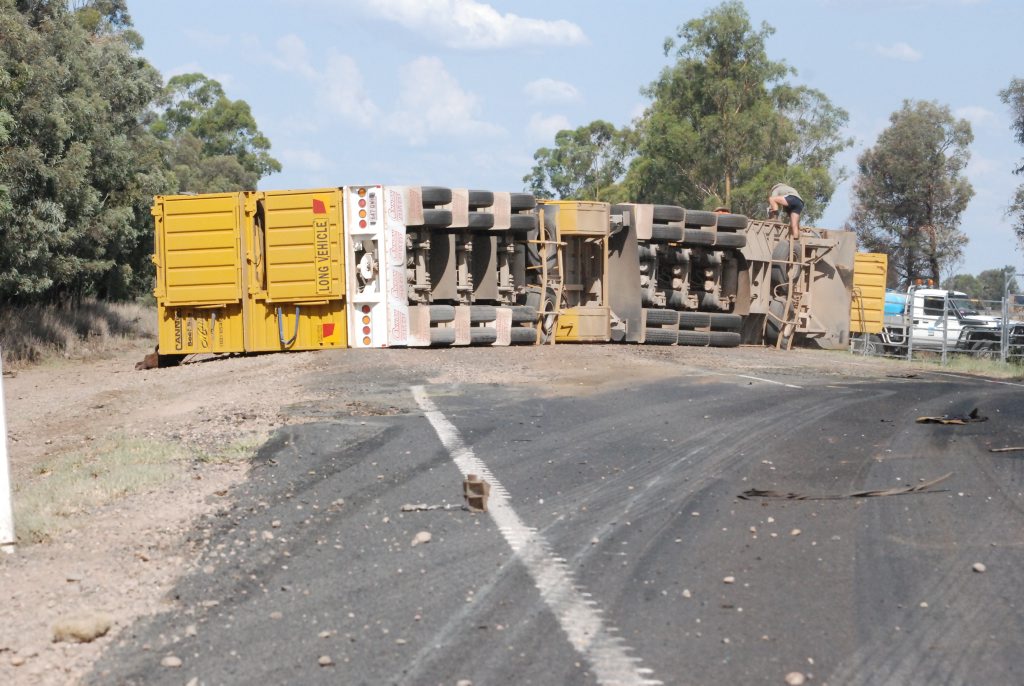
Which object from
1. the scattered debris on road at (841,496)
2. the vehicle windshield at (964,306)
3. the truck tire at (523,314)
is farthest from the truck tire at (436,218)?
the vehicle windshield at (964,306)

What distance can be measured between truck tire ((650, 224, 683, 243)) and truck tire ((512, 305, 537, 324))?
3.03 m

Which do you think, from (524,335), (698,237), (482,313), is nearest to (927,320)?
(698,237)

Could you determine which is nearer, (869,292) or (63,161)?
(63,161)

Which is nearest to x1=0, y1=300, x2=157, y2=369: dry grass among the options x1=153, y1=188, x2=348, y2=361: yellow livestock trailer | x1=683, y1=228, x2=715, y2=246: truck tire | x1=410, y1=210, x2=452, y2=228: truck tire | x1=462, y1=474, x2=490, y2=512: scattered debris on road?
x1=153, y1=188, x2=348, y2=361: yellow livestock trailer

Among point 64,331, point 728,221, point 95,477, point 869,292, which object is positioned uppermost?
point 728,221

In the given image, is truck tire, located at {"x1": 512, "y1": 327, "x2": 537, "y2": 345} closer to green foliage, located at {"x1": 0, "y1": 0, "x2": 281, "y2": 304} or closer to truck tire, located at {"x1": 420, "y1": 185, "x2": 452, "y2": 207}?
truck tire, located at {"x1": 420, "y1": 185, "x2": 452, "y2": 207}

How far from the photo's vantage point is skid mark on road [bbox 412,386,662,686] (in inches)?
171

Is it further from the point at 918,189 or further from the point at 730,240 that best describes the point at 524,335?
the point at 918,189

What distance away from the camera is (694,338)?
73.5 ft

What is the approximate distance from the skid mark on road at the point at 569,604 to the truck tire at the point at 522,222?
42.6 ft

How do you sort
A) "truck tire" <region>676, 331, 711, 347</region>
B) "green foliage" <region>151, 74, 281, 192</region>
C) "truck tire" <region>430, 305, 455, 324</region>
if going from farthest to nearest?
1. "green foliage" <region>151, 74, 281, 192</region>
2. "truck tire" <region>676, 331, 711, 347</region>
3. "truck tire" <region>430, 305, 455, 324</region>

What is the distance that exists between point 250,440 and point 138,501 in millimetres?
2178

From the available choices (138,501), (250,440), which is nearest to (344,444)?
(250,440)

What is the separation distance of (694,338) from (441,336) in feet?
18.2
